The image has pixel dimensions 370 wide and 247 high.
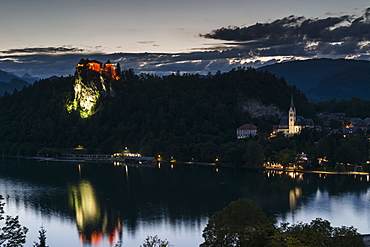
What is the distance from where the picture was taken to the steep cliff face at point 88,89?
319 ft

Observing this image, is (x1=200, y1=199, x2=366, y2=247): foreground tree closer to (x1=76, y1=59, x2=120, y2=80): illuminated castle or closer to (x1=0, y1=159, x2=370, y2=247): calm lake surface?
(x1=0, y1=159, x2=370, y2=247): calm lake surface

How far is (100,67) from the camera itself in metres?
103

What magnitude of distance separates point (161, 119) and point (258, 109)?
56.2 ft

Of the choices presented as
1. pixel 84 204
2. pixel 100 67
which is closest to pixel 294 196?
pixel 84 204

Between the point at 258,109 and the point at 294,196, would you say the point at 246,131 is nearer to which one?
the point at 258,109

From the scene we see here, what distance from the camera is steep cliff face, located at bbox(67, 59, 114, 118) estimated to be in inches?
3834

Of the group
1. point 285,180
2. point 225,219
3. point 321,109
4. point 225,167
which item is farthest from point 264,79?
point 225,219

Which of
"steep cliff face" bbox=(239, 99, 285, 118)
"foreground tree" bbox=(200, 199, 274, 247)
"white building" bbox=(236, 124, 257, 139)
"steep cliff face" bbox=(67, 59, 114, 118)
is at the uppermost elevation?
"steep cliff face" bbox=(67, 59, 114, 118)

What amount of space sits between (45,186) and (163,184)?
12410 mm

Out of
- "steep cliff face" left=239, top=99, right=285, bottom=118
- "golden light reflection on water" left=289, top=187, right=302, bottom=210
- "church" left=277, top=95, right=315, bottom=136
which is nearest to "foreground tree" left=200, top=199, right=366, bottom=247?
"golden light reflection on water" left=289, top=187, right=302, bottom=210

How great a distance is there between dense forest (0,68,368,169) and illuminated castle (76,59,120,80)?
2.56 metres

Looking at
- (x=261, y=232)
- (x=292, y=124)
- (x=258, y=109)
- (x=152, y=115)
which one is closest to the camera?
(x=261, y=232)

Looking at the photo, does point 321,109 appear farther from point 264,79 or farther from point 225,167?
point 225,167

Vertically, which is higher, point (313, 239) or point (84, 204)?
point (313, 239)
